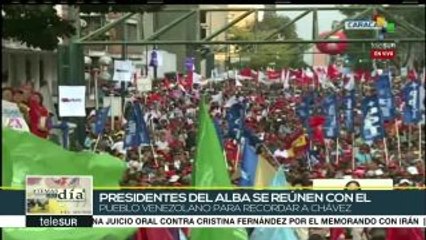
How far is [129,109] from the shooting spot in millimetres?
4496

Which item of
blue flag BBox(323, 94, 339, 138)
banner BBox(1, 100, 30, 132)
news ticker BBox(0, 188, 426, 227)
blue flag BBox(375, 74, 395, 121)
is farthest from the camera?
blue flag BBox(375, 74, 395, 121)

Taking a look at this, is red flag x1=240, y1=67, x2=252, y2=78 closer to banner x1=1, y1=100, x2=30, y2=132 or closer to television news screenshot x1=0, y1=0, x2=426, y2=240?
television news screenshot x1=0, y1=0, x2=426, y2=240

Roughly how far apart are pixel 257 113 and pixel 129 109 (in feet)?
2.41

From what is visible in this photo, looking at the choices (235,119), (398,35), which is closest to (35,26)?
(235,119)

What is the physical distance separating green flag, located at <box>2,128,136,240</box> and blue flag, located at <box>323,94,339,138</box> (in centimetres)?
176

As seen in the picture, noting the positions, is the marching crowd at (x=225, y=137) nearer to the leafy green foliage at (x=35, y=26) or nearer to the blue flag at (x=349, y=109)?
the leafy green foliage at (x=35, y=26)

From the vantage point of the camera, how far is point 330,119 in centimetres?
580

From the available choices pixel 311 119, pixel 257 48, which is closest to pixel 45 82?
pixel 257 48

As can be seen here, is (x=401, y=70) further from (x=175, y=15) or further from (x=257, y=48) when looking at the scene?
(x=175, y=15)

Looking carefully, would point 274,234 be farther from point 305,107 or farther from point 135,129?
point 305,107

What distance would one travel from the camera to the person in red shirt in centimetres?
421

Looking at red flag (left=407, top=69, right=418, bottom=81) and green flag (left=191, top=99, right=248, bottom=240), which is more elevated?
red flag (left=407, top=69, right=418, bottom=81)

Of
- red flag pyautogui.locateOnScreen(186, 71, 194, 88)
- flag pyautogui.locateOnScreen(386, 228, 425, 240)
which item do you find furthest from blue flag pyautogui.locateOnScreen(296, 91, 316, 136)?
flag pyautogui.locateOnScreen(386, 228, 425, 240)

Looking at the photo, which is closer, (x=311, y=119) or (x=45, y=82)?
(x=45, y=82)
